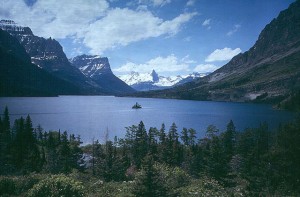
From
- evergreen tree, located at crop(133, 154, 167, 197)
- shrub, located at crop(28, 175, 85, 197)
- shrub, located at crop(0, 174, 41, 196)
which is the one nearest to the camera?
shrub, located at crop(28, 175, 85, 197)

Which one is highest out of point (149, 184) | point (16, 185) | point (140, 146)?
point (149, 184)

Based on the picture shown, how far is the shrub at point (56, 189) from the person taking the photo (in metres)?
22.8

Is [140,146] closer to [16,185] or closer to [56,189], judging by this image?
[16,185]

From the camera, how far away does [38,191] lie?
22844mm

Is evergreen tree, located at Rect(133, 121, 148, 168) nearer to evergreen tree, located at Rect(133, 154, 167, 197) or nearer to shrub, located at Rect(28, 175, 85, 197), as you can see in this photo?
evergreen tree, located at Rect(133, 154, 167, 197)

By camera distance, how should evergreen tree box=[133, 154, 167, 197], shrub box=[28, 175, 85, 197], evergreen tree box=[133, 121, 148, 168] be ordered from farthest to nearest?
1. evergreen tree box=[133, 121, 148, 168]
2. evergreen tree box=[133, 154, 167, 197]
3. shrub box=[28, 175, 85, 197]

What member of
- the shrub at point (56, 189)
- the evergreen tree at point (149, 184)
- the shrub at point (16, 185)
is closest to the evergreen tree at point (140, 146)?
the shrub at point (16, 185)

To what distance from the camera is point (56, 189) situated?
74.8ft

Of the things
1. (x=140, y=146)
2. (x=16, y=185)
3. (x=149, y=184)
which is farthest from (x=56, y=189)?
(x=140, y=146)

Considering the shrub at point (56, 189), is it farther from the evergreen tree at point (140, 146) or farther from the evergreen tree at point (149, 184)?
the evergreen tree at point (140, 146)

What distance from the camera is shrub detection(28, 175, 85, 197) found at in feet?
74.9

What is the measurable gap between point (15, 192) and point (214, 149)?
28.4 meters

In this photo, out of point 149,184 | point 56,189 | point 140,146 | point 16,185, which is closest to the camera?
point 56,189

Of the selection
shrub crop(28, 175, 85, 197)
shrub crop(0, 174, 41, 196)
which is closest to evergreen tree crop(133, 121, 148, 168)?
shrub crop(0, 174, 41, 196)
